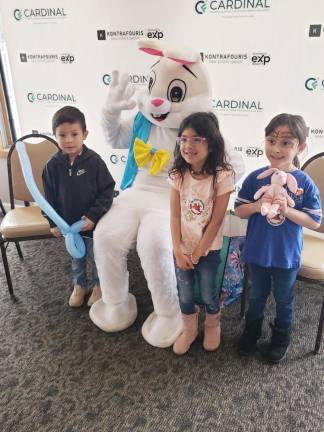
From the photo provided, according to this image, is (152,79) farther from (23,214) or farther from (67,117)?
(23,214)

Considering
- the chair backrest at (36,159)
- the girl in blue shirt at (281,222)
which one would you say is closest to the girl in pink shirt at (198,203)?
the girl in blue shirt at (281,222)

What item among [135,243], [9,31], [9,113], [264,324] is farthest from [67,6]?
[264,324]

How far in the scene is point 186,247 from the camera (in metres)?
1.55

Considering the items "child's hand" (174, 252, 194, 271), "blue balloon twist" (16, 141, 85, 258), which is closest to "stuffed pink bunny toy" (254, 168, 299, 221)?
"child's hand" (174, 252, 194, 271)

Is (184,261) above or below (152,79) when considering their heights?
below

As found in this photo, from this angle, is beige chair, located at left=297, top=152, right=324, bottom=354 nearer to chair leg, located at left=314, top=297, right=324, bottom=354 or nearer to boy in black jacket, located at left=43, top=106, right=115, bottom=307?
chair leg, located at left=314, top=297, right=324, bottom=354

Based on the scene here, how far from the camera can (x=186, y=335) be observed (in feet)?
5.49

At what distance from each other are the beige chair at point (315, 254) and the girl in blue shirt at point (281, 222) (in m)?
0.12

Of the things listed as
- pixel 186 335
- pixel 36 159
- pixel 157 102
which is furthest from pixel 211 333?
pixel 36 159

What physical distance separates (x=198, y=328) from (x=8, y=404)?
87 centimetres

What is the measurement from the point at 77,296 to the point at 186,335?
2.18ft

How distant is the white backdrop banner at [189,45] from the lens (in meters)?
2.10

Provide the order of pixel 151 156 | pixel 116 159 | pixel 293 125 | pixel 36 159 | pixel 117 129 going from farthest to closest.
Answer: pixel 116 159 < pixel 36 159 < pixel 117 129 < pixel 151 156 < pixel 293 125

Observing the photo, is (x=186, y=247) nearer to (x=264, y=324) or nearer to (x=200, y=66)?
(x=264, y=324)
